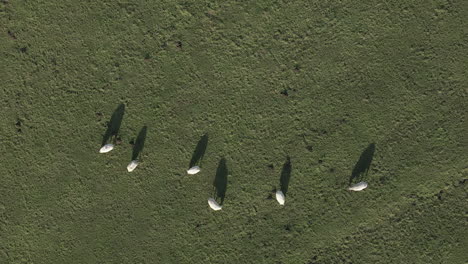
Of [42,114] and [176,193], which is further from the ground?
[42,114]

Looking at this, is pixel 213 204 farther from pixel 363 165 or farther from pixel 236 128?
pixel 363 165

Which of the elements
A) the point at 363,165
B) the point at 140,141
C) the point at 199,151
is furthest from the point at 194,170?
the point at 363,165

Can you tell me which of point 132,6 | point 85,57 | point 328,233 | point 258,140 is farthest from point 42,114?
point 328,233

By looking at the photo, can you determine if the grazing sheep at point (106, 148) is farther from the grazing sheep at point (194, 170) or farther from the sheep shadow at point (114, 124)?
the grazing sheep at point (194, 170)

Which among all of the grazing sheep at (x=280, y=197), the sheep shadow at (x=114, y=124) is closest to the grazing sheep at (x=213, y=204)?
the grazing sheep at (x=280, y=197)

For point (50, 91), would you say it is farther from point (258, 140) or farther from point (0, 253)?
point (258, 140)

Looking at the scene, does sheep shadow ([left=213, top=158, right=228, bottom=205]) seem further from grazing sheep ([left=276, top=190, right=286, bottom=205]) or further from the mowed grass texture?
grazing sheep ([left=276, top=190, right=286, bottom=205])
